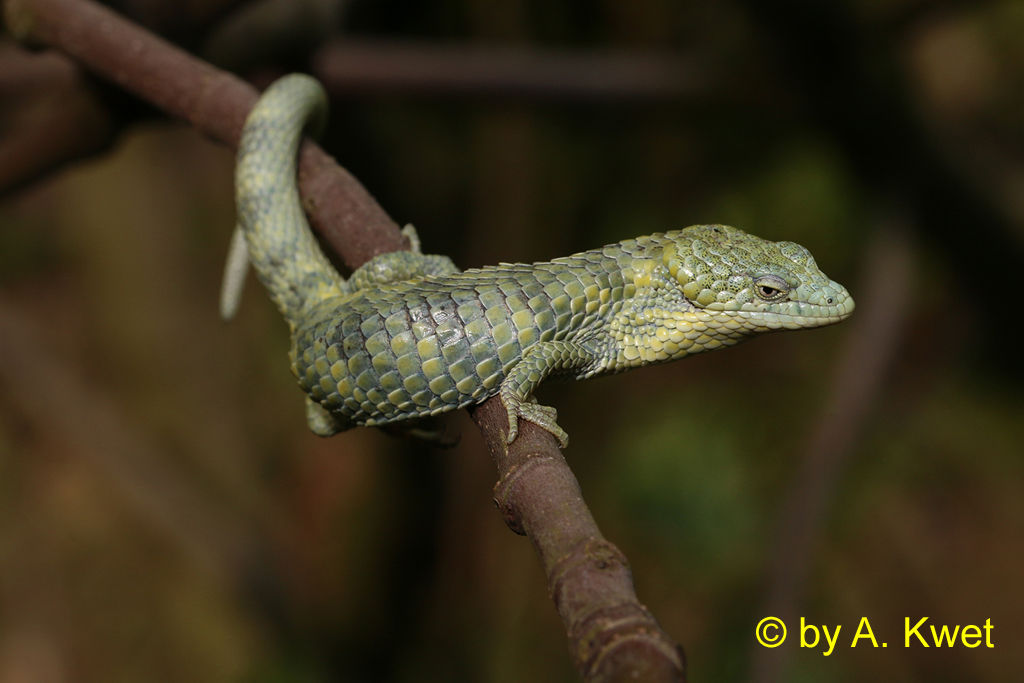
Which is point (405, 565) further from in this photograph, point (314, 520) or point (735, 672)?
point (735, 672)

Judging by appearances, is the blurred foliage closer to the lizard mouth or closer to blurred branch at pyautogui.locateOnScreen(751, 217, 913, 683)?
blurred branch at pyautogui.locateOnScreen(751, 217, 913, 683)

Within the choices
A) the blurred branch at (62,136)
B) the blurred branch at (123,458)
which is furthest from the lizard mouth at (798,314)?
the blurred branch at (123,458)

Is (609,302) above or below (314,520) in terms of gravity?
above

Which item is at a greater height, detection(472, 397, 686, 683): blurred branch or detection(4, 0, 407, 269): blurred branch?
detection(4, 0, 407, 269): blurred branch

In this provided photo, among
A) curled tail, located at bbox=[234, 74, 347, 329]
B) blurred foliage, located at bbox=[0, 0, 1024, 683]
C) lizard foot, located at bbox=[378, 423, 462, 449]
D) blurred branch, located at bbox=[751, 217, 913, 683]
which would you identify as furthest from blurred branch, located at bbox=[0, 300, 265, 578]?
lizard foot, located at bbox=[378, 423, 462, 449]

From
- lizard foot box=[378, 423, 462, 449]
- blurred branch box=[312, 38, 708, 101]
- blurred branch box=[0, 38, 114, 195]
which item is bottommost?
lizard foot box=[378, 423, 462, 449]

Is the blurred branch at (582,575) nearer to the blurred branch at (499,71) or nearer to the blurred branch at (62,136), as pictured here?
the blurred branch at (62,136)

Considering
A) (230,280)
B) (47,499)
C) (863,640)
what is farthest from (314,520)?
(863,640)
